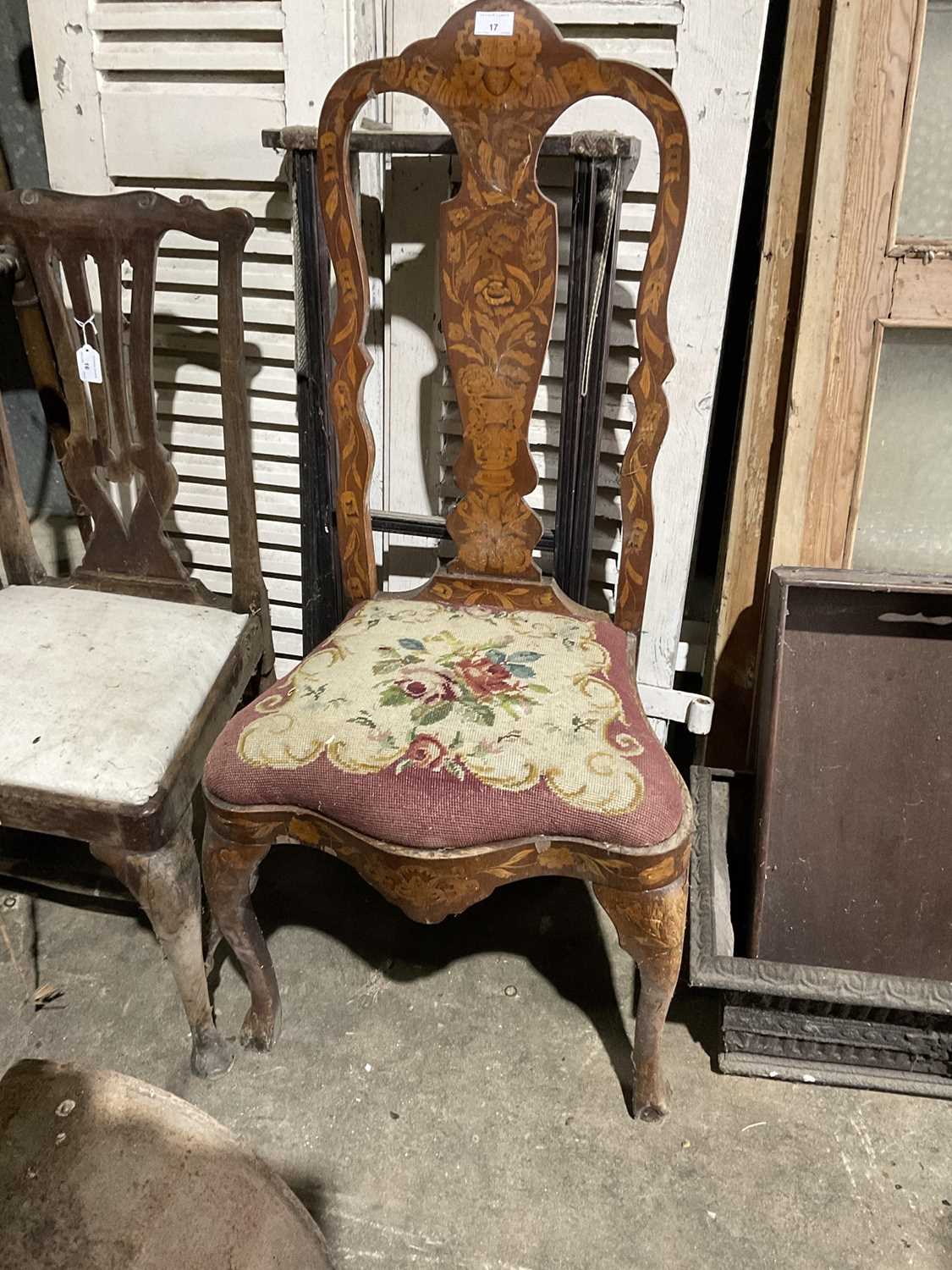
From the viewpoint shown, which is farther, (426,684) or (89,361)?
(89,361)

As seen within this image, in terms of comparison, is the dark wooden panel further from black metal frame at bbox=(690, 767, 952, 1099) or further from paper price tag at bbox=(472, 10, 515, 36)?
paper price tag at bbox=(472, 10, 515, 36)

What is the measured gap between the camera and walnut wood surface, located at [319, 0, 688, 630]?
1.19 m

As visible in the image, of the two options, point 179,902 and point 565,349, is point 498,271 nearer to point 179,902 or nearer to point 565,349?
point 565,349

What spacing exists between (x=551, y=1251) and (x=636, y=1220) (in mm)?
119

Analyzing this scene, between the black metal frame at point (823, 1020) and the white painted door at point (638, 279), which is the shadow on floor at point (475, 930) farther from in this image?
the white painted door at point (638, 279)

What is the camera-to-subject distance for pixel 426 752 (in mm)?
1095

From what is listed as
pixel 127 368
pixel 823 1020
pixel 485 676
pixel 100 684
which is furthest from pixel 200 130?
pixel 823 1020

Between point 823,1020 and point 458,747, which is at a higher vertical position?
point 458,747

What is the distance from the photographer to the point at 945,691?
139 cm

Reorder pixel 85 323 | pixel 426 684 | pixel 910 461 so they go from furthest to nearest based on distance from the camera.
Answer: pixel 910 461
pixel 85 323
pixel 426 684

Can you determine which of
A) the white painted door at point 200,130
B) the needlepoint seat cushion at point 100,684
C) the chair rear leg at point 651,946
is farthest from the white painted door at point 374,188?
the chair rear leg at point 651,946

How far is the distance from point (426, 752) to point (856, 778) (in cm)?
73

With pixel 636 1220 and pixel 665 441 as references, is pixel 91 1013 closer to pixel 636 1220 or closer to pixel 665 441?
pixel 636 1220

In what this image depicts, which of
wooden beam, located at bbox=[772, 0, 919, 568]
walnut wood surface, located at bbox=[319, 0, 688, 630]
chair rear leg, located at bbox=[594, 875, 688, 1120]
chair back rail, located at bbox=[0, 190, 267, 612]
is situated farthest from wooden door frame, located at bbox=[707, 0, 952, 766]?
chair back rail, located at bbox=[0, 190, 267, 612]
